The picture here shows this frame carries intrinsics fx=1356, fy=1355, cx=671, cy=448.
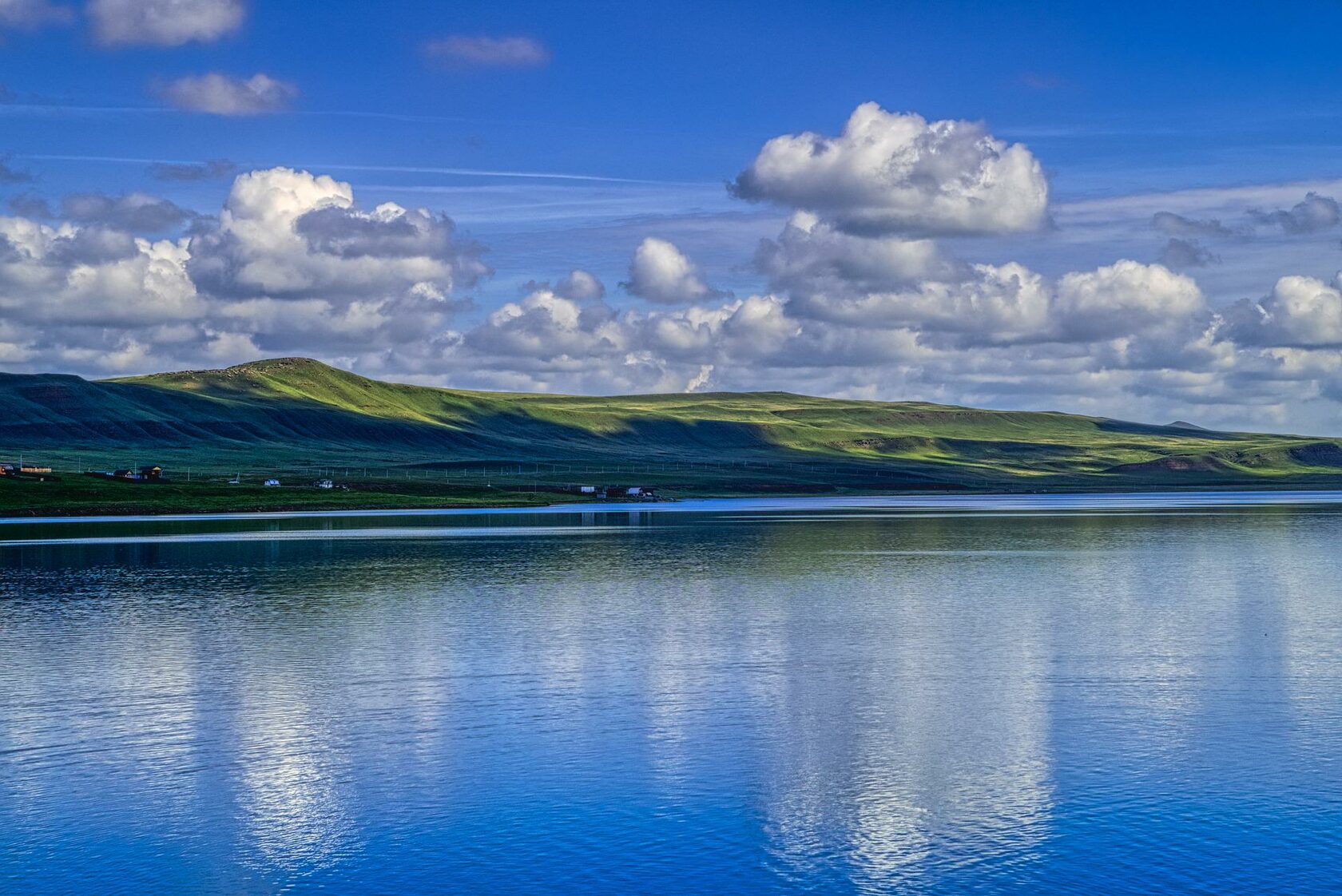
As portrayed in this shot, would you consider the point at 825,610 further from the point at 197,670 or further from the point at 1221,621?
the point at 197,670

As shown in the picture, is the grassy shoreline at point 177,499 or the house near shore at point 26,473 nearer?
the grassy shoreline at point 177,499

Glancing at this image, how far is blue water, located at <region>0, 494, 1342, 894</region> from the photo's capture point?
80.1 ft

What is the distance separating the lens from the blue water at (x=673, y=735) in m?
24.4

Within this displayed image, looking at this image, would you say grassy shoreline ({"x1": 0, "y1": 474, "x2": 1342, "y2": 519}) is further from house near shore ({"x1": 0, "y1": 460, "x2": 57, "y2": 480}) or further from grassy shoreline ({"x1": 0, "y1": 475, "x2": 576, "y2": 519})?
house near shore ({"x1": 0, "y1": 460, "x2": 57, "y2": 480})

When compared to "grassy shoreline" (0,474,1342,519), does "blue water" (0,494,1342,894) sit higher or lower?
lower

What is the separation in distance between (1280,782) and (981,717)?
334 inches

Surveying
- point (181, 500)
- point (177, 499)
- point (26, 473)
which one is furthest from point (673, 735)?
point (26, 473)

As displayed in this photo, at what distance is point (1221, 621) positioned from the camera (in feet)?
181

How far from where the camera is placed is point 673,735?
34.1m

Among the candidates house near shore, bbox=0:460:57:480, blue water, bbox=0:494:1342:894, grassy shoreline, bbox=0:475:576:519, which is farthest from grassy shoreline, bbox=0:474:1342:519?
blue water, bbox=0:494:1342:894

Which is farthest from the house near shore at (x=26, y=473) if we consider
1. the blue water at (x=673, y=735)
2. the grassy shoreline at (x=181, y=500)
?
the blue water at (x=673, y=735)

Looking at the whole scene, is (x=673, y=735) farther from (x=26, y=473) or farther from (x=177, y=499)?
(x=26, y=473)

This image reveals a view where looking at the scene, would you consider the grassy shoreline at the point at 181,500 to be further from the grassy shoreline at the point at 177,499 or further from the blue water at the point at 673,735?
the blue water at the point at 673,735

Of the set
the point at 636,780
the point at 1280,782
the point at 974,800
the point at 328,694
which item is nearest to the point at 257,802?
the point at 636,780
